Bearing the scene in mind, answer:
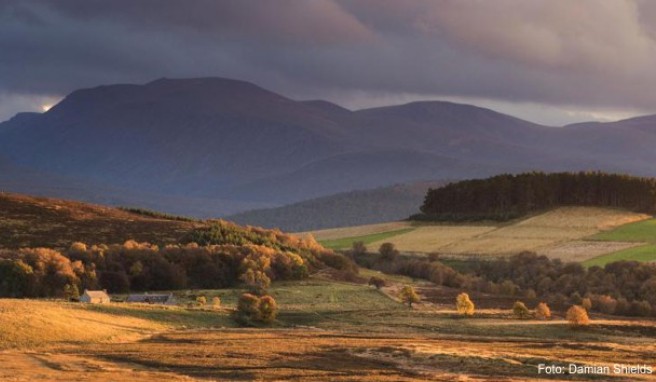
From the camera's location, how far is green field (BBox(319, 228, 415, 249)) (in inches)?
6678

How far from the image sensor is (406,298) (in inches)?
4281

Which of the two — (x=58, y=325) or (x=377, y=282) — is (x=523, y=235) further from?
(x=58, y=325)

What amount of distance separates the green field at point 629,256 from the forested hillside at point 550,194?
44.8 m

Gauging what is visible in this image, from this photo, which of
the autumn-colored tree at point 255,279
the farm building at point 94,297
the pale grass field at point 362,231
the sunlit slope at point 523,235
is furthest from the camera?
the pale grass field at point 362,231

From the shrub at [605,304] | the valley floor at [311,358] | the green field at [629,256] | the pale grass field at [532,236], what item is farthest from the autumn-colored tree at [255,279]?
the green field at [629,256]

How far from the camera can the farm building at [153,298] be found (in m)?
101

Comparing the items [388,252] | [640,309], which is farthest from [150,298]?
[388,252]

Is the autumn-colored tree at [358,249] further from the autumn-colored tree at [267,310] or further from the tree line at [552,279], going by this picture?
the autumn-colored tree at [267,310]

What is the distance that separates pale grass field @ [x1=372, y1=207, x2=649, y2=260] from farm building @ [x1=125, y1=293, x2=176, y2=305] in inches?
2134

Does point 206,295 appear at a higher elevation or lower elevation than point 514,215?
lower

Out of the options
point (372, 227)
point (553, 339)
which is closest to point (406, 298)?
point (553, 339)

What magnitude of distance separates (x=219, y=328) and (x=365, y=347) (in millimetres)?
16818

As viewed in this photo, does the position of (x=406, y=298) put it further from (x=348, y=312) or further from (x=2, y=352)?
(x=2, y=352)

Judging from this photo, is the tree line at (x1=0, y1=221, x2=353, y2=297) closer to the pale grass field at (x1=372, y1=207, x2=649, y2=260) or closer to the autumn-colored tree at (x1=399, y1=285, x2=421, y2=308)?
the autumn-colored tree at (x1=399, y1=285, x2=421, y2=308)
